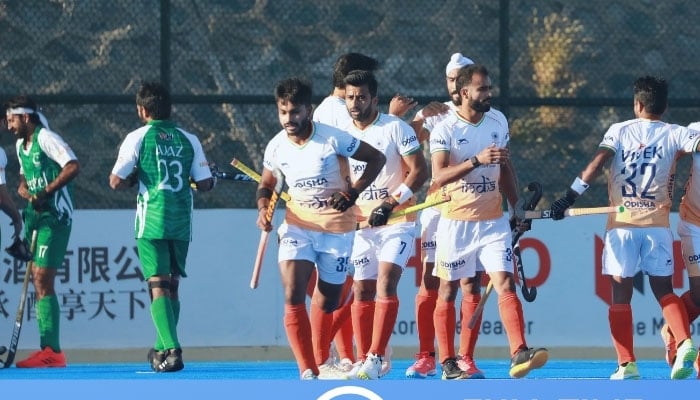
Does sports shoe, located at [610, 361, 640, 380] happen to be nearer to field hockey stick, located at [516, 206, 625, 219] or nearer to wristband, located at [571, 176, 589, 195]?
field hockey stick, located at [516, 206, 625, 219]

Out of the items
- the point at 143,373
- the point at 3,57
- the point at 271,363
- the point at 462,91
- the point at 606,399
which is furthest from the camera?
the point at 3,57

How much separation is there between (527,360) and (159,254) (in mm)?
2744

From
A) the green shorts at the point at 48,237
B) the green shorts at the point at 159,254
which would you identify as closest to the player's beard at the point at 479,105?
the green shorts at the point at 159,254

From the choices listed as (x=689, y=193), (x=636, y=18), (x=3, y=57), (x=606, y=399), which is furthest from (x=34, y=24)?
(x=606, y=399)

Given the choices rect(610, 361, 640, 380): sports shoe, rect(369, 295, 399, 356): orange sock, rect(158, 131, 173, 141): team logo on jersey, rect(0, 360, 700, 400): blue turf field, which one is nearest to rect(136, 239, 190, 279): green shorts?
rect(158, 131, 173, 141): team logo on jersey

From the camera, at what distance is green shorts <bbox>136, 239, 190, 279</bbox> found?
484 inches

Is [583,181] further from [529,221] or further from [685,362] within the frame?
[685,362]

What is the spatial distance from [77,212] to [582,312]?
3.97 meters

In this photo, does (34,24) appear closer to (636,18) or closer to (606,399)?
(636,18)

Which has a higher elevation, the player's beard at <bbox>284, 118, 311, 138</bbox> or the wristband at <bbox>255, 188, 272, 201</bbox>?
the player's beard at <bbox>284, 118, 311, 138</bbox>

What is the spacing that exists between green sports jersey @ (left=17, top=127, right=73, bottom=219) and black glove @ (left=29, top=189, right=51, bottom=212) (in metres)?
0.05

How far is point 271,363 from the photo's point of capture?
1438cm

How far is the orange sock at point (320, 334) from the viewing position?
11.2 meters

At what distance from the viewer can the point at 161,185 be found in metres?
12.2
